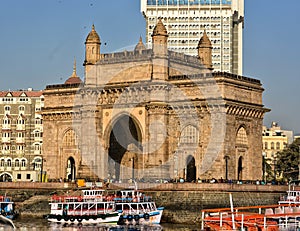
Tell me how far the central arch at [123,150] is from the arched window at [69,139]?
5.64 m

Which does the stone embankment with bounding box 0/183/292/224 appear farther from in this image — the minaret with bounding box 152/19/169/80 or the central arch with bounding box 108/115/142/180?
the minaret with bounding box 152/19/169/80

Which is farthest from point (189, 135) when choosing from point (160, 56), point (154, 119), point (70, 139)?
point (70, 139)

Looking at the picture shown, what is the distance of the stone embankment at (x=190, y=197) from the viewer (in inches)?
3688

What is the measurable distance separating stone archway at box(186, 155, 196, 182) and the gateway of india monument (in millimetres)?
139

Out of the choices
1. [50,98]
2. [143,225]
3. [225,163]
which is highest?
[50,98]

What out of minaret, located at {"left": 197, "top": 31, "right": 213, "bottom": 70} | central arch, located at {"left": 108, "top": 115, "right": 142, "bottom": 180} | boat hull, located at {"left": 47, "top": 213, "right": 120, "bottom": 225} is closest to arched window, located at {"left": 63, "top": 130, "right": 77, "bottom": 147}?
central arch, located at {"left": 108, "top": 115, "right": 142, "bottom": 180}

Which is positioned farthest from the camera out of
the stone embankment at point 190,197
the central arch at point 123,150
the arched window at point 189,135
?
the central arch at point 123,150

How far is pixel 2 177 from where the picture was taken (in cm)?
15700

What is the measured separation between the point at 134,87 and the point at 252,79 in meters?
14.7

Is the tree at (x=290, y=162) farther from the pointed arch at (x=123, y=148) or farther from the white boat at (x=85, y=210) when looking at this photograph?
the white boat at (x=85, y=210)

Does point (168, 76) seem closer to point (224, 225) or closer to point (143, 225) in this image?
point (143, 225)

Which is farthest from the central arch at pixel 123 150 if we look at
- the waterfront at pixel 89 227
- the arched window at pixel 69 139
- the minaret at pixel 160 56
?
the waterfront at pixel 89 227

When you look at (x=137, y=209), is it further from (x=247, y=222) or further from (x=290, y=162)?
(x=290, y=162)

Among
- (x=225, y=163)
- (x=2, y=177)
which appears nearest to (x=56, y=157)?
(x=225, y=163)
